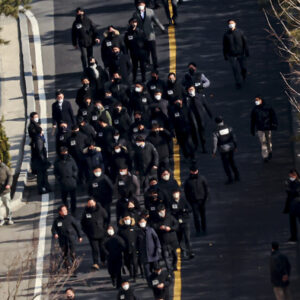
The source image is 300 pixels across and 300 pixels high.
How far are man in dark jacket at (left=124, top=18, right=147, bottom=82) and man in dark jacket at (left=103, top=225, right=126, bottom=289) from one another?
809 cm

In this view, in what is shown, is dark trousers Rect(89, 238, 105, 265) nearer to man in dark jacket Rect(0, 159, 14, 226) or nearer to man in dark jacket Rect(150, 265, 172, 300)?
man in dark jacket Rect(150, 265, 172, 300)

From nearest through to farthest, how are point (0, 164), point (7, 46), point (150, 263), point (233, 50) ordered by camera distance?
point (150, 263), point (0, 164), point (233, 50), point (7, 46)

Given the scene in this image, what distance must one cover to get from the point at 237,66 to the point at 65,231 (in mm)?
8072

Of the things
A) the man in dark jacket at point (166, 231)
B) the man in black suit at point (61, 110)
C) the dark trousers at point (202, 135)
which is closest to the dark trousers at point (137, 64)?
the man in black suit at point (61, 110)

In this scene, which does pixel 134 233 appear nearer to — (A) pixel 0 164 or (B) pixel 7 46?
(A) pixel 0 164

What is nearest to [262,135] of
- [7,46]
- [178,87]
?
[178,87]

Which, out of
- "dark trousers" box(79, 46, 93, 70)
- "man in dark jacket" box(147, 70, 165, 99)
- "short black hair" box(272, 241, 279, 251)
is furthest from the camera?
"dark trousers" box(79, 46, 93, 70)

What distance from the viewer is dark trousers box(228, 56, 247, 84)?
1411 inches

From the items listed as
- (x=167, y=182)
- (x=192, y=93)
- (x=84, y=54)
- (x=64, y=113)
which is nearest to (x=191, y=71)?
(x=192, y=93)

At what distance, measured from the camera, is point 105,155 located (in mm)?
33188

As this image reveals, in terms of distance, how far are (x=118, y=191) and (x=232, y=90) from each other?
21.0 feet

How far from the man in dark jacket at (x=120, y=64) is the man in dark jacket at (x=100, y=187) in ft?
16.4

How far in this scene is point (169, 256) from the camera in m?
30.5

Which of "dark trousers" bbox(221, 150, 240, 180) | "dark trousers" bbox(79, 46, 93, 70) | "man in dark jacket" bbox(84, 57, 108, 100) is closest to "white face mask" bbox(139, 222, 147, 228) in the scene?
"dark trousers" bbox(221, 150, 240, 180)
